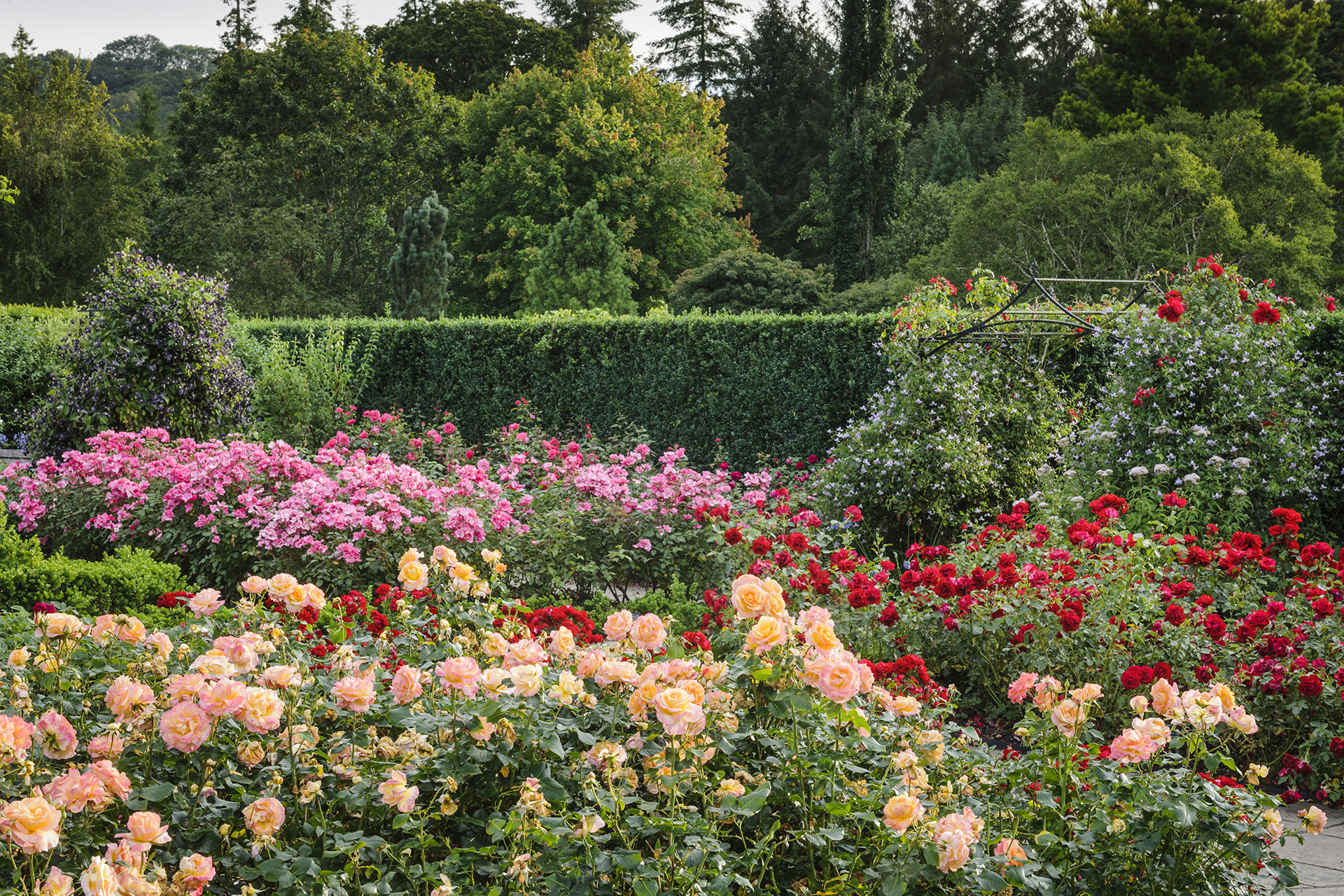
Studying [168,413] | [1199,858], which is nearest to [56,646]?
[1199,858]

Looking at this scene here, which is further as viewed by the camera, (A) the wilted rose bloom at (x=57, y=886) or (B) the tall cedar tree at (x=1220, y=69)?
(B) the tall cedar tree at (x=1220, y=69)

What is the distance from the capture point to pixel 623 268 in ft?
73.5

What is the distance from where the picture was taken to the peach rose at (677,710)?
1.83 meters

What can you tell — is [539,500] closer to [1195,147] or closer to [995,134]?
[1195,147]

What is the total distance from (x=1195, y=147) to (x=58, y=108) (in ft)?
89.6

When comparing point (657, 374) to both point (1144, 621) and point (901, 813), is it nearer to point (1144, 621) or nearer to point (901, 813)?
point (1144, 621)

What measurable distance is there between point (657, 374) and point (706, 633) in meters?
5.39

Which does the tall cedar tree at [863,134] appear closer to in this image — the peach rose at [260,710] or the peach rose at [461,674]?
the peach rose at [461,674]

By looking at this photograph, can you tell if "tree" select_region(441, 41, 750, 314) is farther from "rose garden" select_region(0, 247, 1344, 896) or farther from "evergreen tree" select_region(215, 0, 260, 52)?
"rose garden" select_region(0, 247, 1344, 896)

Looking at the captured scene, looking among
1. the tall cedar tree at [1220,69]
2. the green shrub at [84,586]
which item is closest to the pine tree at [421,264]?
the tall cedar tree at [1220,69]

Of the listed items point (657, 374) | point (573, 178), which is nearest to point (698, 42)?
point (573, 178)

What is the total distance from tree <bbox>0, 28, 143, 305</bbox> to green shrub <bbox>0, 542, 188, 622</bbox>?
23.8m

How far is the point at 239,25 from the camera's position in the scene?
80.8ft

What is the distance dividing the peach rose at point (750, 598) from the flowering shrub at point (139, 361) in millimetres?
6642
